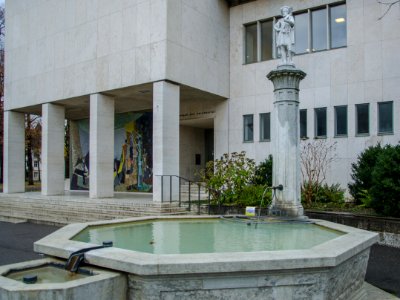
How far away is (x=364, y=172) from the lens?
602 inches

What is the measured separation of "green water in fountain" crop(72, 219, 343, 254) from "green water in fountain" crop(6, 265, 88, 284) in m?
1.15

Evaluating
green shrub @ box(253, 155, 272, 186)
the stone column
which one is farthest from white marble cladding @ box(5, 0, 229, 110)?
the stone column

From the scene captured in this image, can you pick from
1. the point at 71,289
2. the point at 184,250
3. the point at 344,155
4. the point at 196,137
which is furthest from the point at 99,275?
the point at 196,137

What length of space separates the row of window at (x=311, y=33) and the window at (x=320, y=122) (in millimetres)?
2790

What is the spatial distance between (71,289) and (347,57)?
1672 centimetres

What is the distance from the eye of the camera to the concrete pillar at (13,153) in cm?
2517

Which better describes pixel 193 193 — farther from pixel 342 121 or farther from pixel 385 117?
pixel 385 117

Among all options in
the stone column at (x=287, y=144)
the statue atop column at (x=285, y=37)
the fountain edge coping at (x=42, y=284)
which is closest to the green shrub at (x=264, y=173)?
the stone column at (x=287, y=144)

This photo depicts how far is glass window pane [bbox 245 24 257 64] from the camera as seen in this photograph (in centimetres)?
2102

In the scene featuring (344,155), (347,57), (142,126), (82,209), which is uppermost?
(347,57)

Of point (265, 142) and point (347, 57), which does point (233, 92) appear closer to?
point (265, 142)

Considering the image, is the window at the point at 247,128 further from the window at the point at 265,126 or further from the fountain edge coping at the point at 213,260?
the fountain edge coping at the point at 213,260

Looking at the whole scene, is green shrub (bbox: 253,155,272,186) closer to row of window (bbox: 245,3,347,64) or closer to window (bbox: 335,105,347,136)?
window (bbox: 335,105,347,136)

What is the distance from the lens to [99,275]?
15.4 ft
